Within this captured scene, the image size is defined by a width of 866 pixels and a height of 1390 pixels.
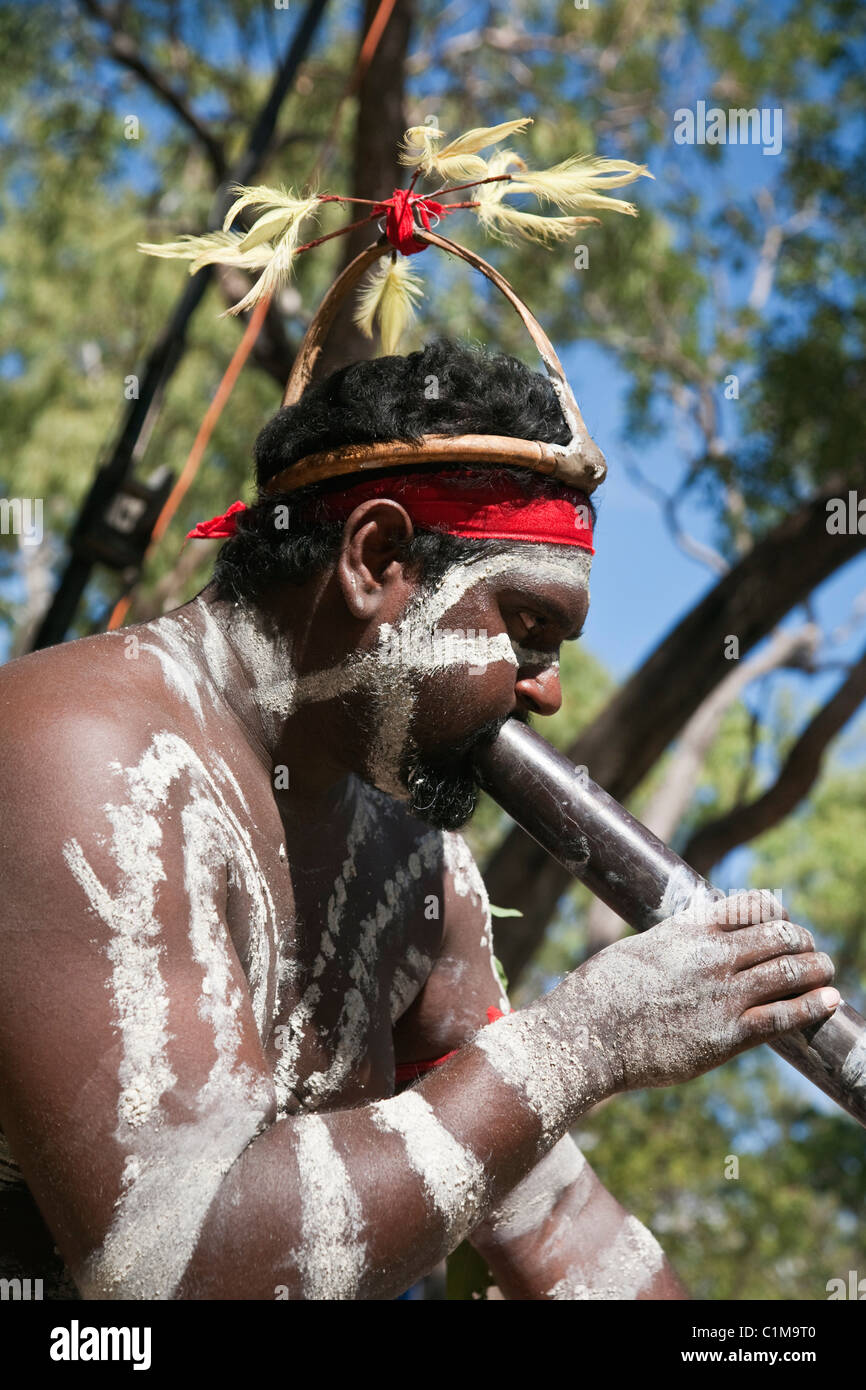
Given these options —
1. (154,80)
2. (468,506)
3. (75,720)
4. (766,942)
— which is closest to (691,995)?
(766,942)

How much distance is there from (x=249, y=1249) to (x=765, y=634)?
578 centimetres

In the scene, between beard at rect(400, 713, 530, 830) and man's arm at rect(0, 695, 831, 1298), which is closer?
man's arm at rect(0, 695, 831, 1298)

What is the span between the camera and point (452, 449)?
233cm

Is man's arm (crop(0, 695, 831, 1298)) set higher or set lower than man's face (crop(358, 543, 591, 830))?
lower

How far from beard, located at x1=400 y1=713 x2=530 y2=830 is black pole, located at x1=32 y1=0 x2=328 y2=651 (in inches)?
150

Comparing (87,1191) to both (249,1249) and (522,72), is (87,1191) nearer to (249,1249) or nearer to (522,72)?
(249,1249)

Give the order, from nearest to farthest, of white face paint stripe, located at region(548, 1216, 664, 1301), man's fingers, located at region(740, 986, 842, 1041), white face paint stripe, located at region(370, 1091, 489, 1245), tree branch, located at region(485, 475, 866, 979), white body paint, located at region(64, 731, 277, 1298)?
white body paint, located at region(64, 731, 277, 1298)
white face paint stripe, located at region(370, 1091, 489, 1245)
man's fingers, located at region(740, 986, 842, 1041)
white face paint stripe, located at region(548, 1216, 664, 1301)
tree branch, located at region(485, 475, 866, 979)

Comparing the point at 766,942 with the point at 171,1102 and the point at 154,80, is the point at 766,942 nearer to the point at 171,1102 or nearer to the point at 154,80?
the point at 171,1102

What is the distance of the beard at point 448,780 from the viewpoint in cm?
238

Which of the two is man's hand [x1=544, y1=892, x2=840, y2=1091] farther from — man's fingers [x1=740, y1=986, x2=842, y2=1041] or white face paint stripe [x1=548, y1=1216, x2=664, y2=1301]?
white face paint stripe [x1=548, y1=1216, x2=664, y2=1301]

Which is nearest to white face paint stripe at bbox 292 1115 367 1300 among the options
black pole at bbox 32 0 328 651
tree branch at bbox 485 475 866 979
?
black pole at bbox 32 0 328 651

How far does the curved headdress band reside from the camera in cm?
234

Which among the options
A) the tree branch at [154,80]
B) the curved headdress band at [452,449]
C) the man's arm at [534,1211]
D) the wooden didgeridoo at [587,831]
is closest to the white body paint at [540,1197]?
the man's arm at [534,1211]

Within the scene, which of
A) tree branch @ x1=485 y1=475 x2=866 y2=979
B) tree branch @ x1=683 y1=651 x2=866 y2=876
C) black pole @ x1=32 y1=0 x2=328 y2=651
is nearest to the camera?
black pole @ x1=32 y1=0 x2=328 y2=651
